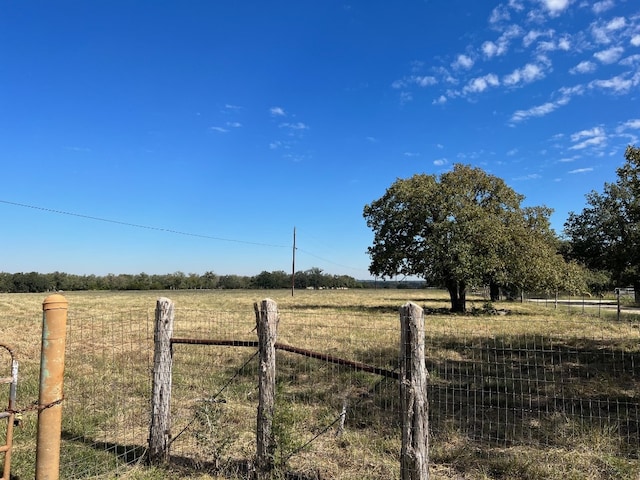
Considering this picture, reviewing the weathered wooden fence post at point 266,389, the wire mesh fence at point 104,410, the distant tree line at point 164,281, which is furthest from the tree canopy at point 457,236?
the distant tree line at point 164,281

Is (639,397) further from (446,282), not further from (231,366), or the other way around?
(446,282)

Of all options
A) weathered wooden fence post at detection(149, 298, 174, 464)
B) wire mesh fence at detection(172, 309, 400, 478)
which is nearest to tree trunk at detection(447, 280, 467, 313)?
wire mesh fence at detection(172, 309, 400, 478)

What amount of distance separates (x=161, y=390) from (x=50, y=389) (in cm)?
124

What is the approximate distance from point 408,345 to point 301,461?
6.18 feet

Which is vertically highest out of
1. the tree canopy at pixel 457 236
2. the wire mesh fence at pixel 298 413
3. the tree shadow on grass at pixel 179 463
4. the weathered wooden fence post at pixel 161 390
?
the tree canopy at pixel 457 236

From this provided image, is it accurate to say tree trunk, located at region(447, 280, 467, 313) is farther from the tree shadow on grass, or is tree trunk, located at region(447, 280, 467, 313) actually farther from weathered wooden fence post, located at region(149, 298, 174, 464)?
weathered wooden fence post, located at region(149, 298, 174, 464)

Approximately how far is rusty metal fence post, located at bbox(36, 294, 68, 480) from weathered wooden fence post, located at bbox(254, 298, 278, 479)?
171 cm

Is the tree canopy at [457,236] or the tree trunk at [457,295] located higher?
the tree canopy at [457,236]

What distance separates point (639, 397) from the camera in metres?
7.07

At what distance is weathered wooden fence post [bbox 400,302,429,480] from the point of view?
3.72 m

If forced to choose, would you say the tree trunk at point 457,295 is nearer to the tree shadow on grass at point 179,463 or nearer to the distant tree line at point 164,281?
the tree shadow on grass at point 179,463

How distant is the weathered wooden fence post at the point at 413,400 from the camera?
12.2 ft

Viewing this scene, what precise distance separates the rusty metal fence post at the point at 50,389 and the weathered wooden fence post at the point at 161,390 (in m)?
1.04

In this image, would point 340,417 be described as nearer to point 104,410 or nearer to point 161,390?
point 161,390
